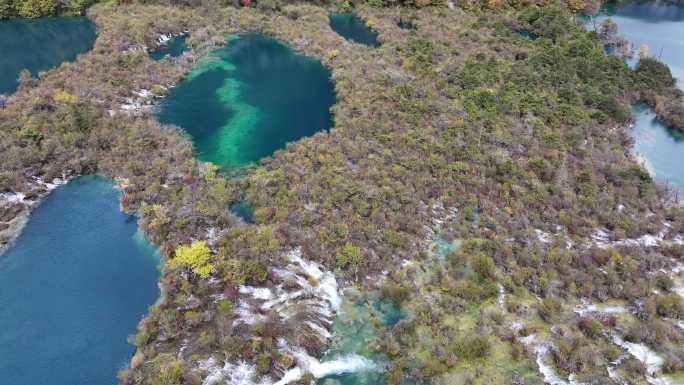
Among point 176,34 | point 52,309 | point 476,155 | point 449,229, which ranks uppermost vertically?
point 176,34

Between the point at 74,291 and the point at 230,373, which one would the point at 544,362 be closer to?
the point at 230,373

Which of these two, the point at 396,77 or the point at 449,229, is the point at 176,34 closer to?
the point at 396,77

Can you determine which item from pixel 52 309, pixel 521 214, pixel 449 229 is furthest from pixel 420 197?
pixel 52 309

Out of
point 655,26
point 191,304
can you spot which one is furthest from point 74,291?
point 655,26

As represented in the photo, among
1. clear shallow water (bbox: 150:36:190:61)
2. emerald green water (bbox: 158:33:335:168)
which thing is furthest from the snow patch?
clear shallow water (bbox: 150:36:190:61)

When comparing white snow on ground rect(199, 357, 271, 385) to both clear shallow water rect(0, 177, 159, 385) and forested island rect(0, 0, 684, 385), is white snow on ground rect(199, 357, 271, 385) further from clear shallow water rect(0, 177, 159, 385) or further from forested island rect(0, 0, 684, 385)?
clear shallow water rect(0, 177, 159, 385)
